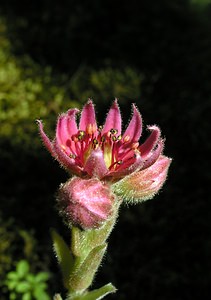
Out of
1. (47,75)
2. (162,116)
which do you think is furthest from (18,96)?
(162,116)

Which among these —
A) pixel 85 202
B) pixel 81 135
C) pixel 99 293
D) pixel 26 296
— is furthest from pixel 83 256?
pixel 26 296

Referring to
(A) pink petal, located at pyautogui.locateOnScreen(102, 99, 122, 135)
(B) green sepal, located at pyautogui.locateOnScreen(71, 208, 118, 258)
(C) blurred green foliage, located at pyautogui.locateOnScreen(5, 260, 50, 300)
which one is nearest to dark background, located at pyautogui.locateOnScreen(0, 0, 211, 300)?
(C) blurred green foliage, located at pyautogui.locateOnScreen(5, 260, 50, 300)

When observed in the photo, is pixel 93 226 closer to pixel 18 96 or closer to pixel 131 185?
pixel 131 185

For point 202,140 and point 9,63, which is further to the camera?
point 9,63

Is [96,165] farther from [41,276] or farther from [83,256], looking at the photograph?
[41,276]

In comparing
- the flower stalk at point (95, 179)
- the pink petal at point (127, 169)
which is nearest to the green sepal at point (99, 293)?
the flower stalk at point (95, 179)
